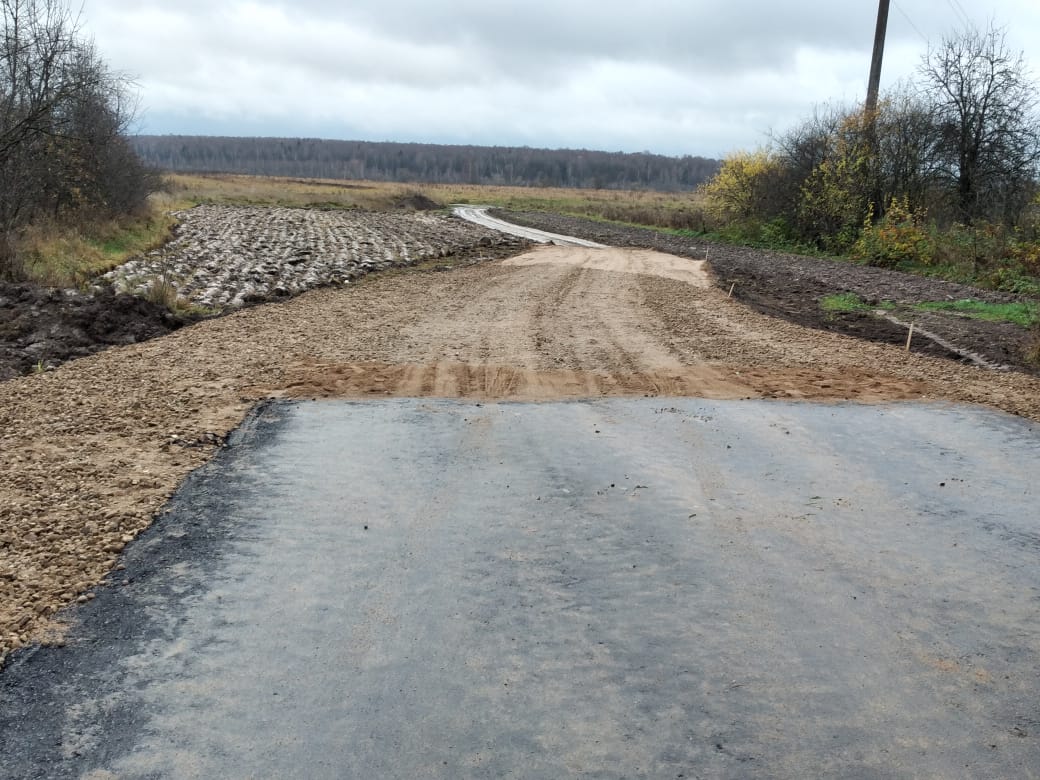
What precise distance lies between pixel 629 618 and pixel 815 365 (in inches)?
280

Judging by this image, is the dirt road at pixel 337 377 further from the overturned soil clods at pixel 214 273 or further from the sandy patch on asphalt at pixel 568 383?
the overturned soil clods at pixel 214 273

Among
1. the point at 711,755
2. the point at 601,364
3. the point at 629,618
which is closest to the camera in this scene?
the point at 711,755

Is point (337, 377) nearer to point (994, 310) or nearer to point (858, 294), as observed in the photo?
point (994, 310)

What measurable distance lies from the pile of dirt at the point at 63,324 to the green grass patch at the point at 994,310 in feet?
43.3

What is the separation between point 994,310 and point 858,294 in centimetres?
284

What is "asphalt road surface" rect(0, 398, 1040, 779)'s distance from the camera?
11.9 feet

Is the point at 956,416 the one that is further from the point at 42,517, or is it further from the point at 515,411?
the point at 42,517

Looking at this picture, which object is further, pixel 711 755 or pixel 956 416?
pixel 956 416

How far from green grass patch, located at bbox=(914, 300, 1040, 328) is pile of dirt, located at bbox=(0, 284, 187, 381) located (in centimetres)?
1320

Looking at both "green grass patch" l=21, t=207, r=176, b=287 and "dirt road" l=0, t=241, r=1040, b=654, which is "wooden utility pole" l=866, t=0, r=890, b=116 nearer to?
"dirt road" l=0, t=241, r=1040, b=654

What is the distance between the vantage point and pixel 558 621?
468 centimetres

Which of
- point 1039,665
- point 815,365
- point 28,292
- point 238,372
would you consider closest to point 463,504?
point 1039,665

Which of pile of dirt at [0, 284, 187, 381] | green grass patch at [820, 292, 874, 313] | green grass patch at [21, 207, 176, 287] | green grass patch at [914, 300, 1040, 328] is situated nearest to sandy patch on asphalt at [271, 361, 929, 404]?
pile of dirt at [0, 284, 187, 381]

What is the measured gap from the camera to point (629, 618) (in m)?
4.72
